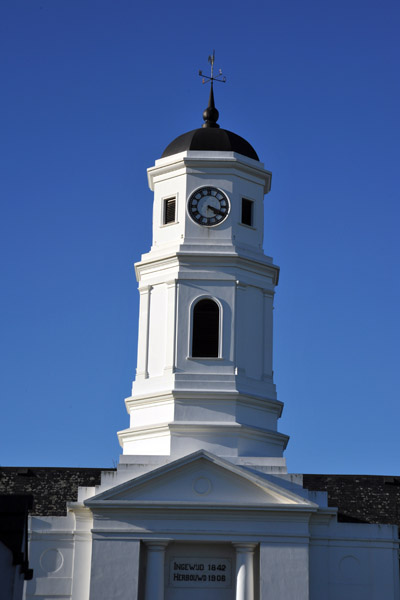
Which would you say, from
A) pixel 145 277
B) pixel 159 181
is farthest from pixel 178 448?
pixel 159 181

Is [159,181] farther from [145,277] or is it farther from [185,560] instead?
[185,560]

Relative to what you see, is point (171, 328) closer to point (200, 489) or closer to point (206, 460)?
point (206, 460)

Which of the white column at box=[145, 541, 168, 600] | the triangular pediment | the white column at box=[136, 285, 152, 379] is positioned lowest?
the white column at box=[145, 541, 168, 600]

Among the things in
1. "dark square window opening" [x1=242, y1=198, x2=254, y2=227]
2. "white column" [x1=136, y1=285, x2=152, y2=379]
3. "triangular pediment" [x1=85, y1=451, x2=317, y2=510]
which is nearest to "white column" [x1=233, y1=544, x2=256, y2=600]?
"triangular pediment" [x1=85, y1=451, x2=317, y2=510]

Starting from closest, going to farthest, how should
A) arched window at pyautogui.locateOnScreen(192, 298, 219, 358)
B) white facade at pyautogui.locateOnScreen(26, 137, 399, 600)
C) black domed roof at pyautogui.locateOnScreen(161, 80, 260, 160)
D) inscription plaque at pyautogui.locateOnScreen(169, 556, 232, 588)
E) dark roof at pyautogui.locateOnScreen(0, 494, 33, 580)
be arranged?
dark roof at pyautogui.locateOnScreen(0, 494, 33, 580)
white facade at pyautogui.locateOnScreen(26, 137, 399, 600)
inscription plaque at pyautogui.locateOnScreen(169, 556, 232, 588)
arched window at pyautogui.locateOnScreen(192, 298, 219, 358)
black domed roof at pyautogui.locateOnScreen(161, 80, 260, 160)

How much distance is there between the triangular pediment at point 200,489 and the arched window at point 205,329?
4.70m

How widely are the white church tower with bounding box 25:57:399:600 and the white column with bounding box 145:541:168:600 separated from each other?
4 centimetres

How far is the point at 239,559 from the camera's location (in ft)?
132

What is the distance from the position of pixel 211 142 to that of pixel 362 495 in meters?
15.0

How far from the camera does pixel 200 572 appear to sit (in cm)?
4072

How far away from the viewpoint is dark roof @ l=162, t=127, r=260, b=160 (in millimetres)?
46750

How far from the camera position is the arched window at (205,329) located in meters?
43.8

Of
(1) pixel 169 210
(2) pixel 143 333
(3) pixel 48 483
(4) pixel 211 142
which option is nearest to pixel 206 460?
(2) pixel 143 333

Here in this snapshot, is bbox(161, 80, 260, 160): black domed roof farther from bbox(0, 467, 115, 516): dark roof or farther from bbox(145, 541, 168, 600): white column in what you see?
bbox(145, 541, 168, 600): white column
